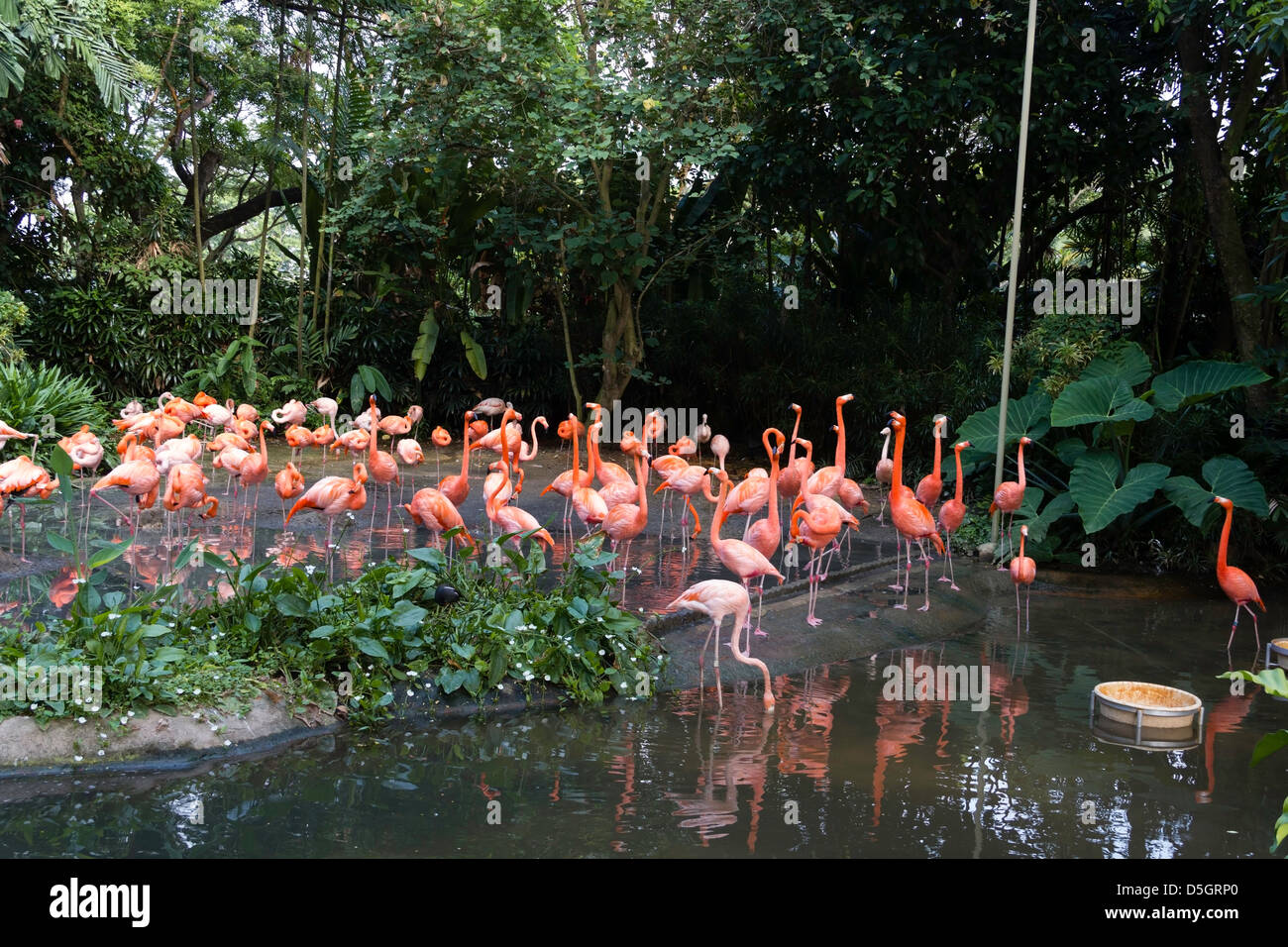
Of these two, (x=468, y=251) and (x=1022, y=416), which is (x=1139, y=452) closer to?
(x=1022, y=416)

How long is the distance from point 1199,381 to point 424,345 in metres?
8.39

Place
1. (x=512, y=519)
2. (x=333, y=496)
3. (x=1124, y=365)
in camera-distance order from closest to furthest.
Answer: (x=512, y=519)
(x=333, y=496)
(x=1124, y=365)

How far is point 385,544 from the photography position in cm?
706

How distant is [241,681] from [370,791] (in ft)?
2.95

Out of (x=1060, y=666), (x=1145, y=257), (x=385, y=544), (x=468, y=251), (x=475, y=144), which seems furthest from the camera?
(x=468, y=251)

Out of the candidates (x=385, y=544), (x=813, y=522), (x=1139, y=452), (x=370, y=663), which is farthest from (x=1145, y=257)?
(x=370, y=663)

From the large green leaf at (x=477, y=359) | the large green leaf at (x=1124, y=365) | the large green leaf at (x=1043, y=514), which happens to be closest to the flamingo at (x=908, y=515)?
the large green leaf at (x=1043, y=514)

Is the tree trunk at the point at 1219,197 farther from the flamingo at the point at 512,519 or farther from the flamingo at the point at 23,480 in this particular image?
the flamingo at the point at 23,480

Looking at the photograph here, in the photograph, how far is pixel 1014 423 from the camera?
27.6ft

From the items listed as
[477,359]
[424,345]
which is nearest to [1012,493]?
[477,359]

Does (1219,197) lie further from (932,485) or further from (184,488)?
(184,488)

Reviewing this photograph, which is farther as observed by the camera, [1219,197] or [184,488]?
[1219,197]

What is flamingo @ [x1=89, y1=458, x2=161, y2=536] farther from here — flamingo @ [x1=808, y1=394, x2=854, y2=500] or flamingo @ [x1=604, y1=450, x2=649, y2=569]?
flamingo @ [x1=808, y1=394, x2=854, y2=500]

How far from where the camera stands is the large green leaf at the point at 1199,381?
7.40 m
